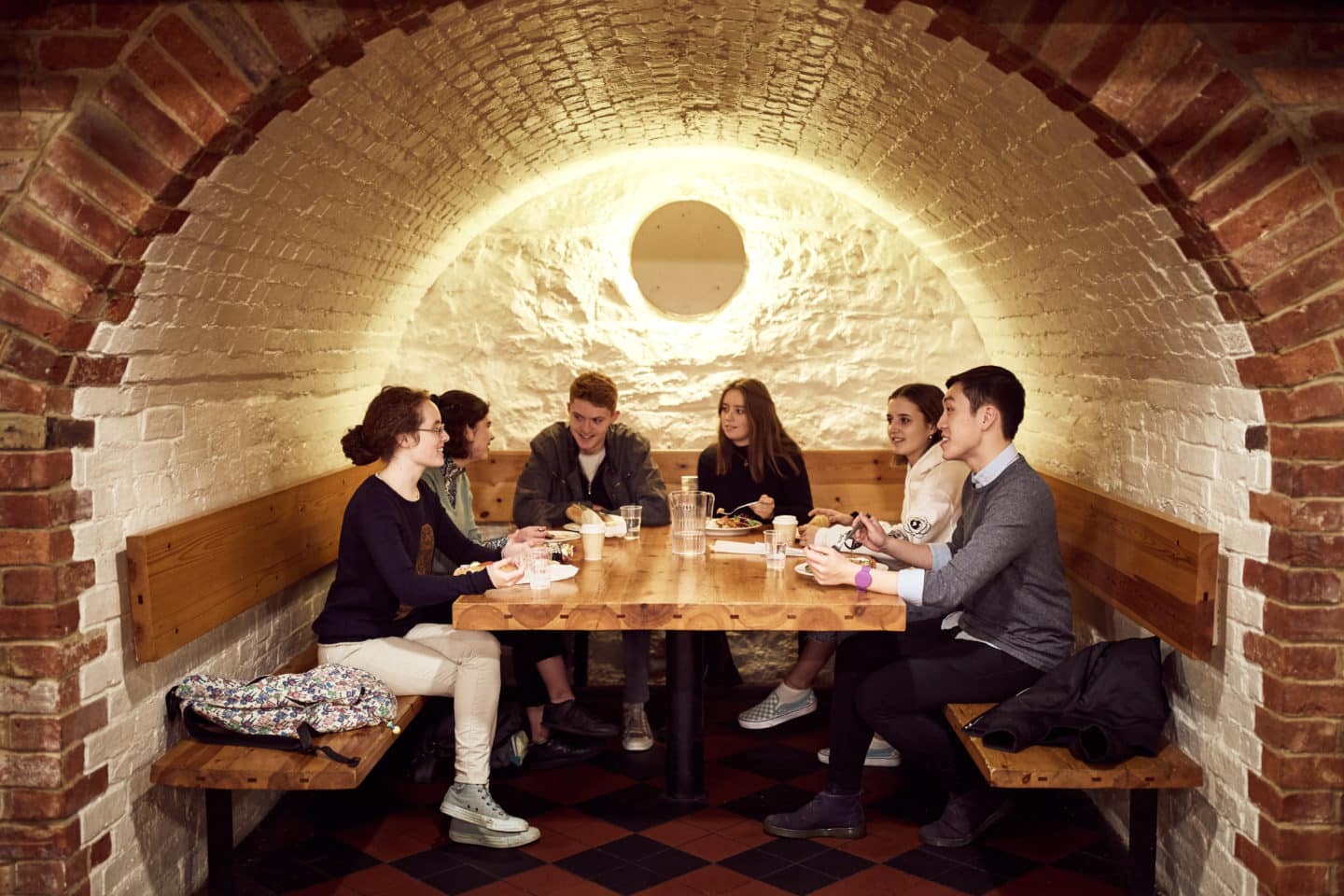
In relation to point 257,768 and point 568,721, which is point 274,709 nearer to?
point 257,768

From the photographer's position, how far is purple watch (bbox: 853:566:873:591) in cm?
412

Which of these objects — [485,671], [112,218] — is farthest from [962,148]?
[112,218]

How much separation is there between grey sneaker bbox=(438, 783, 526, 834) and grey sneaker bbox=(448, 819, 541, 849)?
17 millimetres

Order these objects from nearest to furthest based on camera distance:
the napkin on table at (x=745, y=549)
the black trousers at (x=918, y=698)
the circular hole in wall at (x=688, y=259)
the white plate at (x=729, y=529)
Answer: the black trousers at (x=918, y=698)
the napkin on table at (x=745, y=549)
the white plate at (x=729, y=529)
the circular hole in wall at (x=688, y=259)

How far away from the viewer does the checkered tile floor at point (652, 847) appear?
4277mm

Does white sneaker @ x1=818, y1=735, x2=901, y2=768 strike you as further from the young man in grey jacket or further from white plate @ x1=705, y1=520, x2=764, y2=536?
white plate @ x1=705, y1=520, x2=764, y2=536

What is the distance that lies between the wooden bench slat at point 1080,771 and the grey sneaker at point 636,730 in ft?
6.73

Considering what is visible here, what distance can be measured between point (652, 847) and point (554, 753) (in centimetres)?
101

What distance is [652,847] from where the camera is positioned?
4602 mm

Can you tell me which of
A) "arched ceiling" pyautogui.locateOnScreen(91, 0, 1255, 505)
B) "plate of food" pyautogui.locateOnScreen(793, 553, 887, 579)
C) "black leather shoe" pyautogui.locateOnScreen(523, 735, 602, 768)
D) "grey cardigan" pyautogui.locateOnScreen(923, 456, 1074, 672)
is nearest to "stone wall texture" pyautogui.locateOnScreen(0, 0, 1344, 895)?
"arched ceiling" pyautogui.locateOnScreen(91, 0, 1255, 505)

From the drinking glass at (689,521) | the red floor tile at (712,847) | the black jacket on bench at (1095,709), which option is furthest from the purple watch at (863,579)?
the red floor tile at (712,847)

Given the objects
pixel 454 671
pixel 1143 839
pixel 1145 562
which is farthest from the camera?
pixel 454 671

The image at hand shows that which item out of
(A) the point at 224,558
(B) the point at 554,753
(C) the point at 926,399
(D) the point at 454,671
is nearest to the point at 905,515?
(C) the point at 926,399

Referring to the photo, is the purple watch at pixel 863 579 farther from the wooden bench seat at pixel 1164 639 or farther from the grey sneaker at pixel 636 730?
the grey sneaker at pixel 636 730
